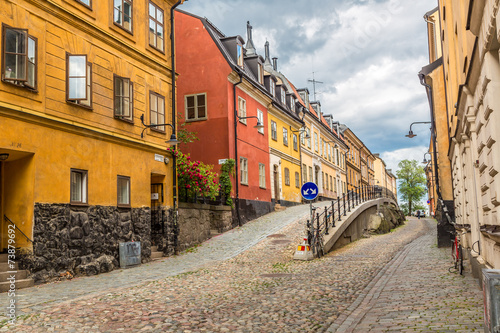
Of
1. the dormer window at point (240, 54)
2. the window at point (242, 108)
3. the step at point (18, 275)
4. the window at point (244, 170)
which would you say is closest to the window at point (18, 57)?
the step at point (18, 275)

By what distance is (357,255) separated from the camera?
16875 mm

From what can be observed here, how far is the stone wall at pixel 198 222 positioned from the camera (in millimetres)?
18062

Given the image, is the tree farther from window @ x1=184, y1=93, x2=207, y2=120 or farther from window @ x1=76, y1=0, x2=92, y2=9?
window @ x1=76, y1=0, x2=92, y2=9

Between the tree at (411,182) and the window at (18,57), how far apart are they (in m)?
81.9

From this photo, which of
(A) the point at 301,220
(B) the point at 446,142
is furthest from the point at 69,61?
(B) the point at 446,142

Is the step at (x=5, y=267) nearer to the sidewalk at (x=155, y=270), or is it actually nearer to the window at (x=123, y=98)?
the sidewalk at (x=155, y=270)

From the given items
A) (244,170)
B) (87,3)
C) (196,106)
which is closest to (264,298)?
(87,3)

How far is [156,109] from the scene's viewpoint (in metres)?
16.8

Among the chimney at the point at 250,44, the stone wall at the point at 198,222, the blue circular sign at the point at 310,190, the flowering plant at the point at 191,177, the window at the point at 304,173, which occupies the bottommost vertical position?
the stone wall at the point at 198,222

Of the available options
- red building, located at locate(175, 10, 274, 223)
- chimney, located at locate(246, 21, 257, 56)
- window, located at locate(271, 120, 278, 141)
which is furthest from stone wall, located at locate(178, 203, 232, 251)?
chimney, located at locate(246, 21, 257, 56)

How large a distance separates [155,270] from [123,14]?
26.0 feet

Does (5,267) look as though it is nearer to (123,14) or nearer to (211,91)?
(123,14)

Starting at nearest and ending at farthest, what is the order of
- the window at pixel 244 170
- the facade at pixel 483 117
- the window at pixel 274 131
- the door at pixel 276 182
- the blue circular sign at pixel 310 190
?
1. the facade at pixel 483 117
2. the blue circular sign at pixel 310 190
3. the window at pixel 244 170
4. the door at pixel 276 182
5. the window at pixel 274 131

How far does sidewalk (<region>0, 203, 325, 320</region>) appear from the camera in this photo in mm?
9319
